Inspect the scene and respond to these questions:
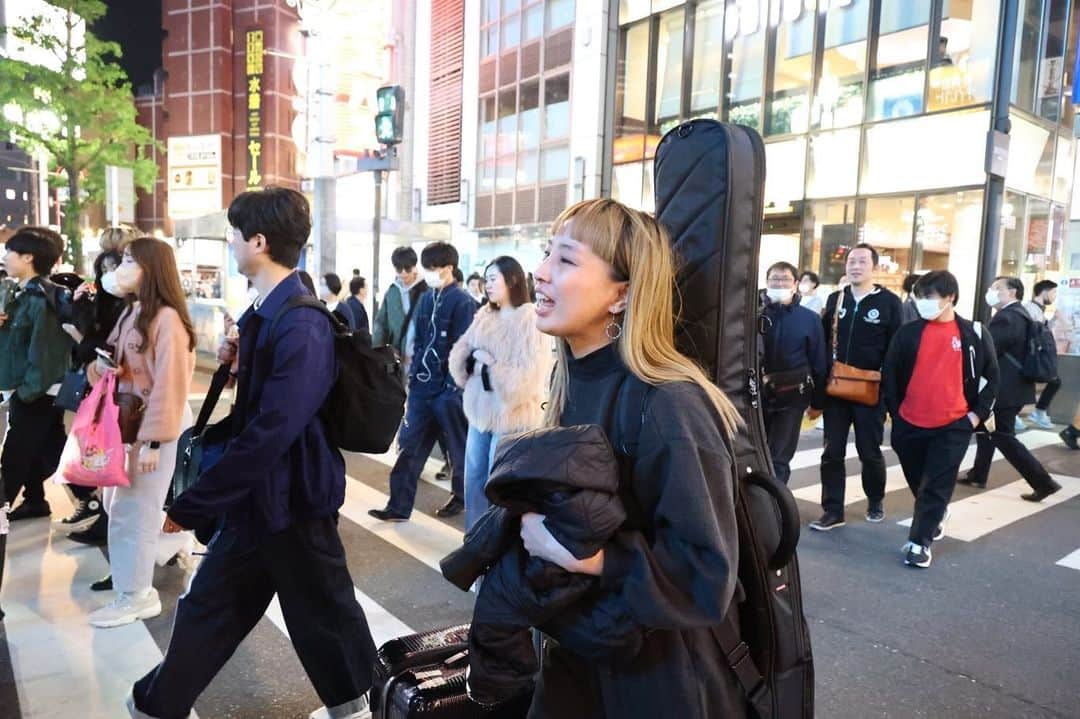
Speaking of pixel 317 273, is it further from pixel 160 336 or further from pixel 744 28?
pixel 744 28

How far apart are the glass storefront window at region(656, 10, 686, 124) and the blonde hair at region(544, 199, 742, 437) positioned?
19.3 m

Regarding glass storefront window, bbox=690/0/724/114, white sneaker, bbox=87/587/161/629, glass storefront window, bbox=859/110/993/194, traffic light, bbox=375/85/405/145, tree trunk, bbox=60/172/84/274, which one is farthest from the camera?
tree trunk, bbox=60/172/84/274

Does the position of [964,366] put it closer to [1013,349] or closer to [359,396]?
[1013,349]

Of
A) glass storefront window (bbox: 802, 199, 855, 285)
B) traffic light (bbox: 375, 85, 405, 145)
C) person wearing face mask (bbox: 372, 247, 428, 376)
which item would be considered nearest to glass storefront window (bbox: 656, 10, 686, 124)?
glass storefront window (bbox: 802, 199, 855, 285)

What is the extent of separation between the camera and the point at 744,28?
17656 millimetres

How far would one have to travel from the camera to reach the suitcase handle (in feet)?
5.18

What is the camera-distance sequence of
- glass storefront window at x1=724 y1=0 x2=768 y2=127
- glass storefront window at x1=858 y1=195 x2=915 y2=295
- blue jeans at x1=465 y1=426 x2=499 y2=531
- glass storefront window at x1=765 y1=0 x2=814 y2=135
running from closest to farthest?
blue jeans at x1=465 y1=426 x2=499 y2=531
glass storefront window at x1=858 y1=195 x2=915 y2=295
glass storefront window at x1=765 y1=0 x2=814 y2=135
glass storefront window at x1=724 y1=0 x2=768 y2=127

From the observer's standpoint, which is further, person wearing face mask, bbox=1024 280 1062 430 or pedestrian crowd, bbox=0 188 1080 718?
person wearing face mask, bbox=1024 280 1062 430

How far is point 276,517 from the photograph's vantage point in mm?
2559

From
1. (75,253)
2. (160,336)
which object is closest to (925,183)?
(160,336)

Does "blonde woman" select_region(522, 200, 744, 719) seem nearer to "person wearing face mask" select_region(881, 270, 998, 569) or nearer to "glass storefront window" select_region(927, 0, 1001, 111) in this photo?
"person wearing face mask" select_region(881, 270, 998, 569)

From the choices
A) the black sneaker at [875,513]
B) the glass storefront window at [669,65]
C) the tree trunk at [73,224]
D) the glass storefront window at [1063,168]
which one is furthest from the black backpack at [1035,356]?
the tree trunk at [73,224]

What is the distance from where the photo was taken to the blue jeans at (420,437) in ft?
19.1

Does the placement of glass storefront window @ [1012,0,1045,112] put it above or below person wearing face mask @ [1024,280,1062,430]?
above
